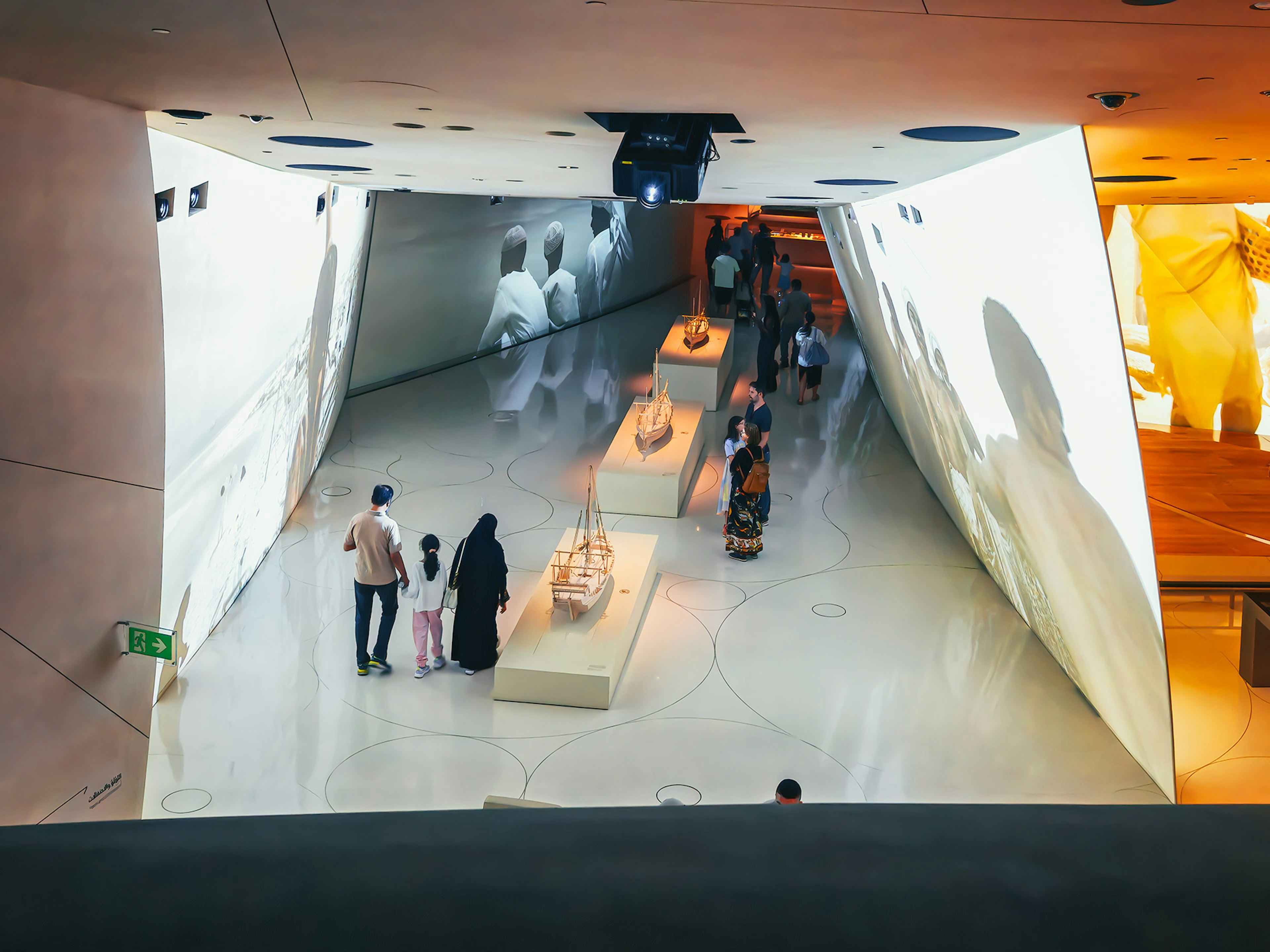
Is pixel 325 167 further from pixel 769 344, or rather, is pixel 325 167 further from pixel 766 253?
pixel 766 253

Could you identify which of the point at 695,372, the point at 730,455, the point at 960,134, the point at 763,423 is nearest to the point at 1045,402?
the point at 960,134

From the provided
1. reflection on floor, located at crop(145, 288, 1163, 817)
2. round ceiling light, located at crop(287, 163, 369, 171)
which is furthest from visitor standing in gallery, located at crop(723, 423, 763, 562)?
round ceiling light, located at crop(287, 163, 369, 171)

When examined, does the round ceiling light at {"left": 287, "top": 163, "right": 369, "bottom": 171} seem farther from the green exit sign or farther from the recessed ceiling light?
the recessed ceiling light

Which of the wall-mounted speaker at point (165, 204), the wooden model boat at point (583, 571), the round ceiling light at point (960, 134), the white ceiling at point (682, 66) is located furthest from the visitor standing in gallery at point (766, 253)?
the round ceiling light at point (960, 134)

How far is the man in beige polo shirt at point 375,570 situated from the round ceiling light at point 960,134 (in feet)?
12.1

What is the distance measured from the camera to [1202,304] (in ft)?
36.7

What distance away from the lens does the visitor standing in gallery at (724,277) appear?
15.8m

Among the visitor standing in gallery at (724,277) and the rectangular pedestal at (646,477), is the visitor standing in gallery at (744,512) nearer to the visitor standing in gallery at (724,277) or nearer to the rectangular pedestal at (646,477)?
the rectangular pedestal at (646,477)

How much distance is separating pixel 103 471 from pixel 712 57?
2.85m

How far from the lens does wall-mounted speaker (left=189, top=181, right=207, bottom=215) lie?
15.3ft

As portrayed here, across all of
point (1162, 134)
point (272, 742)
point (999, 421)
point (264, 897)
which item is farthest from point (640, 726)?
point (264, 897)

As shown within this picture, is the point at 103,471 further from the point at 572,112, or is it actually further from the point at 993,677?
the point at 993,677

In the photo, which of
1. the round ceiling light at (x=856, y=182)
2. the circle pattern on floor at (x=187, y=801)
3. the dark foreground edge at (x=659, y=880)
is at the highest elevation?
the round ceiling light at (x=856, y=182)

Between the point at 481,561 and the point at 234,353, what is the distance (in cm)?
204
